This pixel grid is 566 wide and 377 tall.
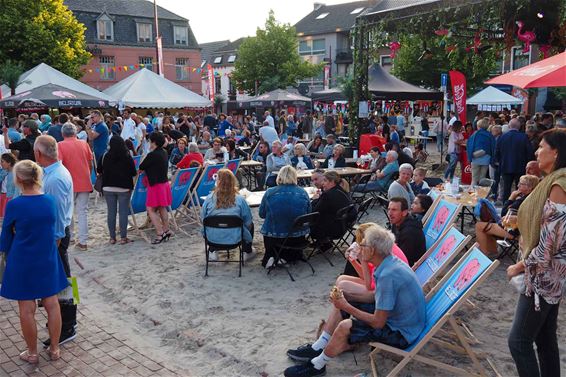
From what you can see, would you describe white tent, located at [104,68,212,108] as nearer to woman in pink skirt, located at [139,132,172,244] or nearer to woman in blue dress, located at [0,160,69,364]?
woman in pink skirt, located at [139,132,172,244]

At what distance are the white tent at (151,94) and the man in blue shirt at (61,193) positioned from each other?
13.0 m

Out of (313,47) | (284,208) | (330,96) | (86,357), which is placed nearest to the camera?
(86,357)

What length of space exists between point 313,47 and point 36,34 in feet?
91.3

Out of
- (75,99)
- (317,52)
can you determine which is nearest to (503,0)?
(75,99)

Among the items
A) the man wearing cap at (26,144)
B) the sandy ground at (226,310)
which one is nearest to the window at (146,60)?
A: the man wearing cap at (26,144)

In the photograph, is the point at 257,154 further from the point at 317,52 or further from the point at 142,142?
the point at 317,52

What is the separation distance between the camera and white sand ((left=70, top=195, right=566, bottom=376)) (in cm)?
408

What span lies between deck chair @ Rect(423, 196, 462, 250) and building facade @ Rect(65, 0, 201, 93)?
117 feet

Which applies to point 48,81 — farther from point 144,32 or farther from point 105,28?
point 144,32

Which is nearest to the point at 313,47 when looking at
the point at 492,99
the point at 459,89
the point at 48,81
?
the point at 492,99

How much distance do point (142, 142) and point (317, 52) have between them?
3670 cm

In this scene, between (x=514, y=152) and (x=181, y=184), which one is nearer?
(x=181, y=184)

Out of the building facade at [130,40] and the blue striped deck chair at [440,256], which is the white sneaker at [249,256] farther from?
the building facade at [130,40]

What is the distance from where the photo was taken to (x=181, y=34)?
4281cm
